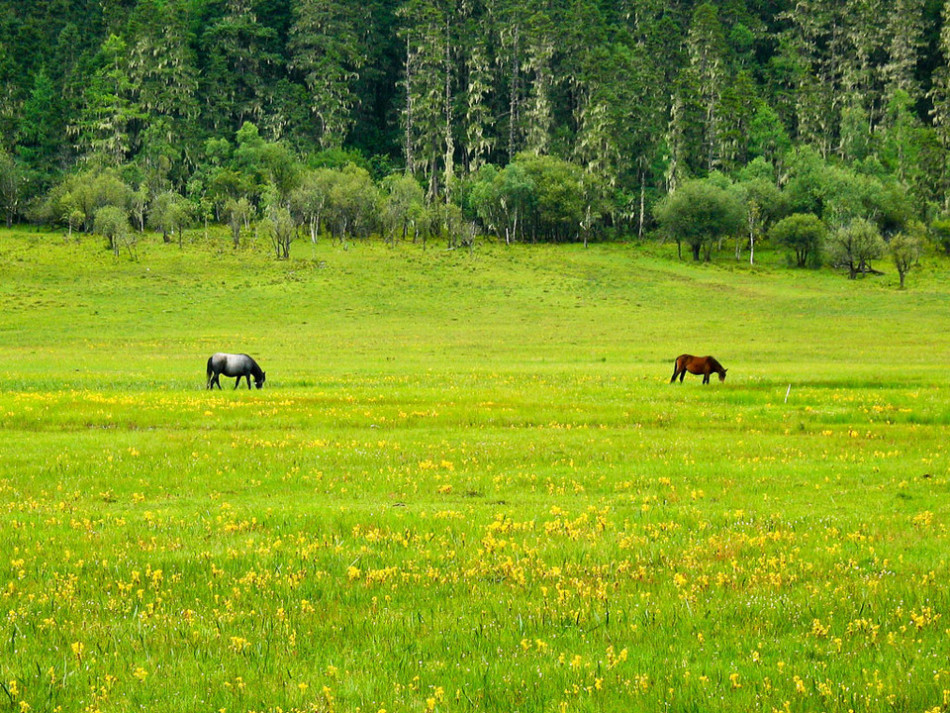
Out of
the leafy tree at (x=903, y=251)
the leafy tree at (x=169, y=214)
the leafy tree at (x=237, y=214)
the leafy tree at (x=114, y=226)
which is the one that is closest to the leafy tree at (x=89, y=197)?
the leafy tree at (x=169, y=214)

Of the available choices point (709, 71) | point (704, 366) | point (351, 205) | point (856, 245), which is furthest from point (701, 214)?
point (704, 366)

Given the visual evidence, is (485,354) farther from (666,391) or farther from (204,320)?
(204,320)

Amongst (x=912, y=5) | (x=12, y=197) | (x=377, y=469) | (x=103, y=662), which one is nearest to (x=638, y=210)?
(x=912, y=5)

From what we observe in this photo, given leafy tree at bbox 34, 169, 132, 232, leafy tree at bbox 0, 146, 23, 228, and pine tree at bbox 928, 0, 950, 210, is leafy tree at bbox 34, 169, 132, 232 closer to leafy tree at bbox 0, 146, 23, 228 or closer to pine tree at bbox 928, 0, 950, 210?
leafy tree at bbox 0, 146, 23, 228

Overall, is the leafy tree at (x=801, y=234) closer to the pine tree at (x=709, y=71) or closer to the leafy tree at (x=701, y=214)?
the leafy tree at (x=701, y=214)

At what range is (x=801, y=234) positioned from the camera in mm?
122500

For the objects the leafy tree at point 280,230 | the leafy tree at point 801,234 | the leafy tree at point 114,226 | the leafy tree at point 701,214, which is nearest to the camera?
the leafy tree at point 114,226

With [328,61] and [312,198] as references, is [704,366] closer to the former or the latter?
[312,198]

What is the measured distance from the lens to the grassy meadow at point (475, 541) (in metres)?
7.51

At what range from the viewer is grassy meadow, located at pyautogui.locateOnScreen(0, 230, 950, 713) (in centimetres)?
751

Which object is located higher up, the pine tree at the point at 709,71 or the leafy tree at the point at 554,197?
the pine tree at the point at 709,71

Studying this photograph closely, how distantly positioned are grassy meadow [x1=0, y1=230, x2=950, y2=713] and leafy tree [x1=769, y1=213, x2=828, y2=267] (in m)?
86.9

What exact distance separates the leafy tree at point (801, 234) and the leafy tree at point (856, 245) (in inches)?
158

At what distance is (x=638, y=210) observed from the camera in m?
160
